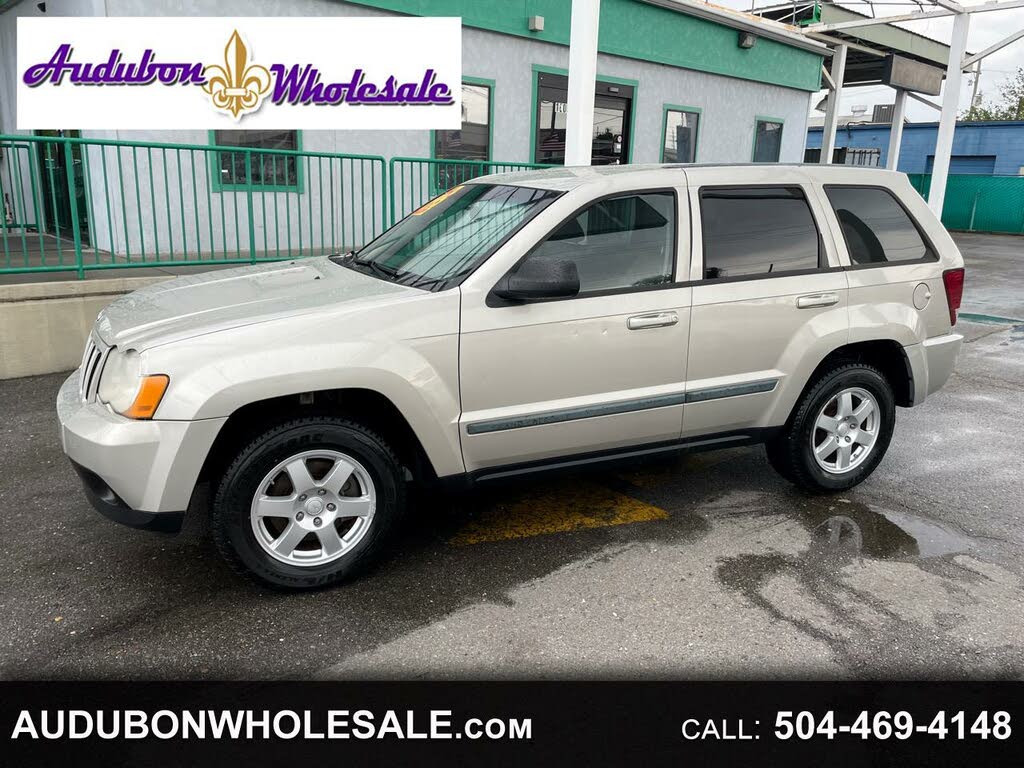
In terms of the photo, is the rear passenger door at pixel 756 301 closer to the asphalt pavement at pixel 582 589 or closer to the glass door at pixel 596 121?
the asphalt pavement at pixel 582 589

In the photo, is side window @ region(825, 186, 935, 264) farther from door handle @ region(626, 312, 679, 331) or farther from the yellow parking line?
the yellow parking line

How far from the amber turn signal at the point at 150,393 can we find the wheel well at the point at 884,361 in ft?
10.8

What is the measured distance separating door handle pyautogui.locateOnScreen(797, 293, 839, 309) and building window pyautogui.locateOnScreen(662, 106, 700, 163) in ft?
38.3

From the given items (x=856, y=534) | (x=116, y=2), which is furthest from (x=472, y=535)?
(x=116, y=2)

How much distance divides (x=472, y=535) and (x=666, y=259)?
5.58ft

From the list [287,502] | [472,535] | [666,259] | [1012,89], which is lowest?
[472,535]

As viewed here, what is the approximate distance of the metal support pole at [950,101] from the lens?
15.2 metres

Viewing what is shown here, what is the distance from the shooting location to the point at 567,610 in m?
3.41

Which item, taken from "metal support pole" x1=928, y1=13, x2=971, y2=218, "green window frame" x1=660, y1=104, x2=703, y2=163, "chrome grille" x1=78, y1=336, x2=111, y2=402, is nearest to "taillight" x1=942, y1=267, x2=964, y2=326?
"chrome grille" x1=78, y1=336, x2=111, y2=402

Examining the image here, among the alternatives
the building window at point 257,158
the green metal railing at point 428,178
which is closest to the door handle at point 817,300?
the green metal railing at point 428,178

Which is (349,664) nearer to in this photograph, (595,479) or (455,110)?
(595,479)

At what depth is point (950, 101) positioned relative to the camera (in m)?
15.5

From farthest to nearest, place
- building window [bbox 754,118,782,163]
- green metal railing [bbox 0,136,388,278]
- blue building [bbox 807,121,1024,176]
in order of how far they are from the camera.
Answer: blue building [bbox 807,121,1024,176], building window [bbox 754,118,782,163], green metal railing [bbox 0,136,388,278]

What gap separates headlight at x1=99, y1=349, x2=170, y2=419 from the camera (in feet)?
10.2
